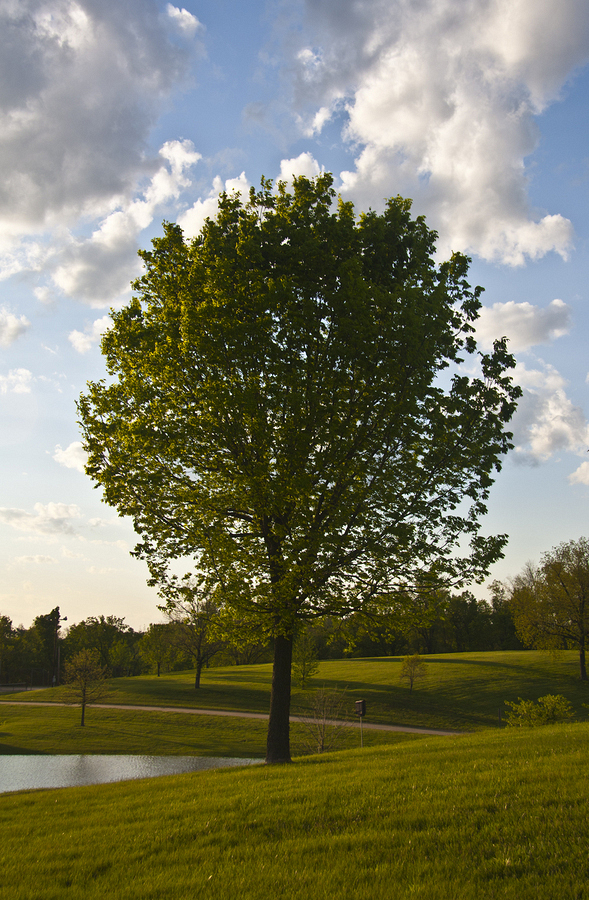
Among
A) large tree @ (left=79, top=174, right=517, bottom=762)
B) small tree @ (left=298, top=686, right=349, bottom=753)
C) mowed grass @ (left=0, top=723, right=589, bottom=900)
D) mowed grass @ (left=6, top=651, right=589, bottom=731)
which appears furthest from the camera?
mowed grass @ (left=6, top=651, right=589, bottom=731)

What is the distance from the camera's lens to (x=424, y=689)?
52906mm

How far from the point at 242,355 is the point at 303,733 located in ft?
108

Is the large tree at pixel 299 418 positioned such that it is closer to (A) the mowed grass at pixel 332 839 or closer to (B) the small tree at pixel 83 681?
(A) the mowed grass at pixel 332 839

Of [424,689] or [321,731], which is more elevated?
[321,731]

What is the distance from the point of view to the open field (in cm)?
3516

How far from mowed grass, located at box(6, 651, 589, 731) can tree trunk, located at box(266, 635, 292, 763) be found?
A: 104 feet

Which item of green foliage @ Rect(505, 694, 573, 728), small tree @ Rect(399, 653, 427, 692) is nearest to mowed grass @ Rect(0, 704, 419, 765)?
green foliage @ Rect(505, 694, 573, 728)

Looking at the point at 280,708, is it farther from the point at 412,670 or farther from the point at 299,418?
the point at 412,670

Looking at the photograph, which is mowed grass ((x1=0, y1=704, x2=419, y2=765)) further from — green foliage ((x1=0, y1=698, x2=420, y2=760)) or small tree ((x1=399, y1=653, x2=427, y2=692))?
small tree ((x1=399, y1=653, x2=427, y2=692))

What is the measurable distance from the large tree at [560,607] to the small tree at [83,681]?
39186 mm

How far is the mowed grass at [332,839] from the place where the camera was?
15.6ft

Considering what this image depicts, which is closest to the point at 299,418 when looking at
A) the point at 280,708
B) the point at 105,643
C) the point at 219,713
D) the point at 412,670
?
the point at 280,708

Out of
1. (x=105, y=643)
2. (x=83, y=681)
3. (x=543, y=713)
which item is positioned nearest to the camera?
(x=543, y=713)

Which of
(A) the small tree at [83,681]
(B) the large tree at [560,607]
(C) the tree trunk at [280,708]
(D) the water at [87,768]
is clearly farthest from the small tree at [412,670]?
(C) the tree trunk at [280,708]
